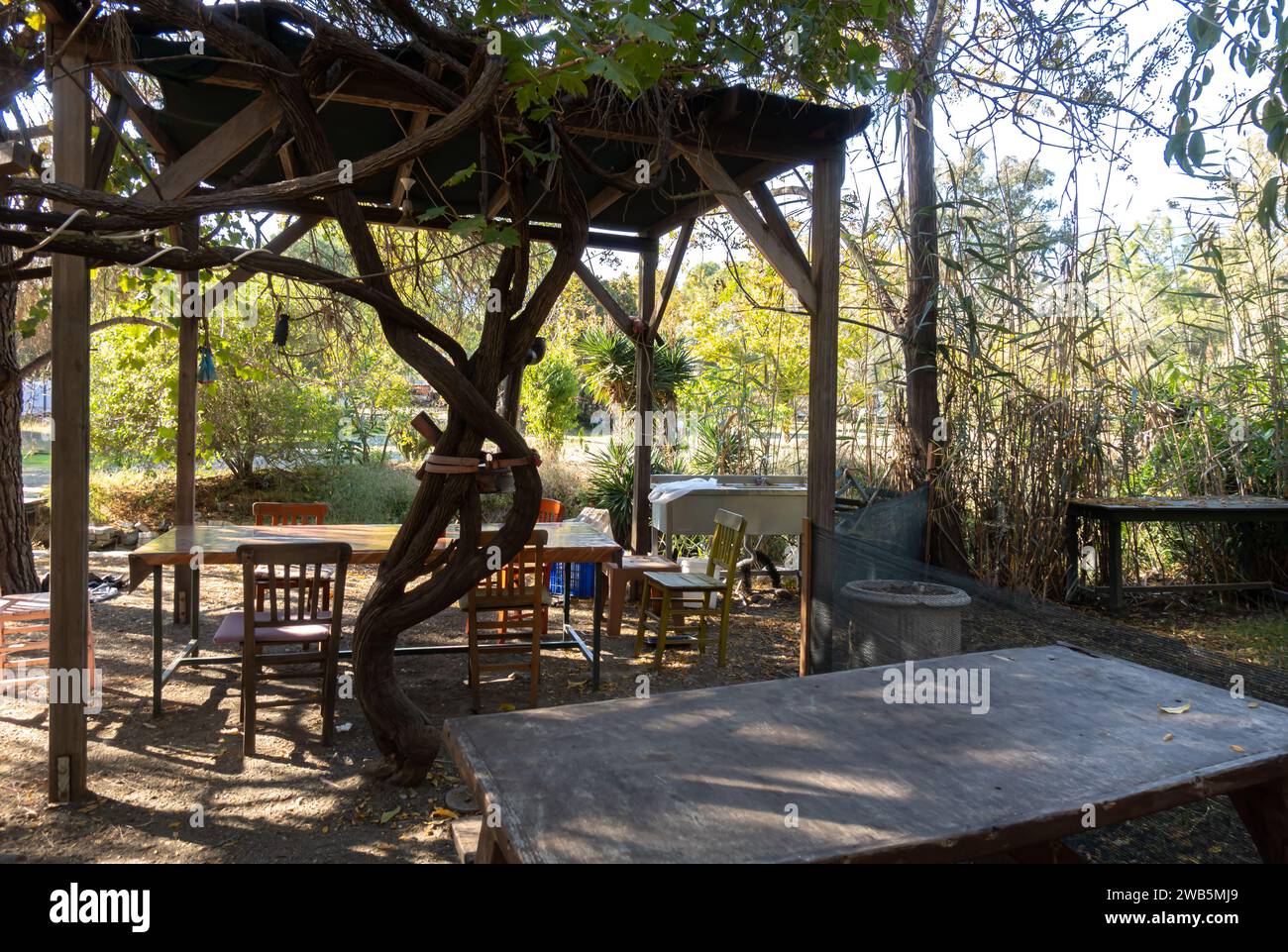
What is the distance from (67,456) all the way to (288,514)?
2.97 m

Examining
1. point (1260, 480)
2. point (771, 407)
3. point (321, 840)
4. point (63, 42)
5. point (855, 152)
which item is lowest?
Answer: point (321, 840)

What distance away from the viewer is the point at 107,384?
402 inches

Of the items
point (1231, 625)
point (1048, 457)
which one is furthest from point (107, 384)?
Answer: point (1231, 625)

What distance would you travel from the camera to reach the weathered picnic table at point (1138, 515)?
6348 mm

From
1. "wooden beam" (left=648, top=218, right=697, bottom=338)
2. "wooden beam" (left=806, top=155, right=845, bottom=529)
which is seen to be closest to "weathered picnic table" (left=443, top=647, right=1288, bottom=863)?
"wooden beam" (left=806, top=155, right=845, bottom=529)

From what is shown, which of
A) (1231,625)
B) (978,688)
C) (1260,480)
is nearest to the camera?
(978,688)

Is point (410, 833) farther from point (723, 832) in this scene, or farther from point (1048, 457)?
point (1048, 457)

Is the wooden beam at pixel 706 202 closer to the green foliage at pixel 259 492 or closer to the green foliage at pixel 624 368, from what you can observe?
the green foliage at pixel 624 368

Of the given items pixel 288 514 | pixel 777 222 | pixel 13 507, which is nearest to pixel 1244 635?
pixel 777 222

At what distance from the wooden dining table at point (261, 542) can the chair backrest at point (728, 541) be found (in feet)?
2.71

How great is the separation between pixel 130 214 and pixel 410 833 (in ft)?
7.65

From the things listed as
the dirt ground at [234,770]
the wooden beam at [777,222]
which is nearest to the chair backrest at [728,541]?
the dirt ground at [234,770]

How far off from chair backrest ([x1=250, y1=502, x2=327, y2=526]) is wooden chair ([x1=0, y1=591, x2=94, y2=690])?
1.43 meters

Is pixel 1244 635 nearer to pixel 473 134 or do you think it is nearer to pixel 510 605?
pixel 510 605
